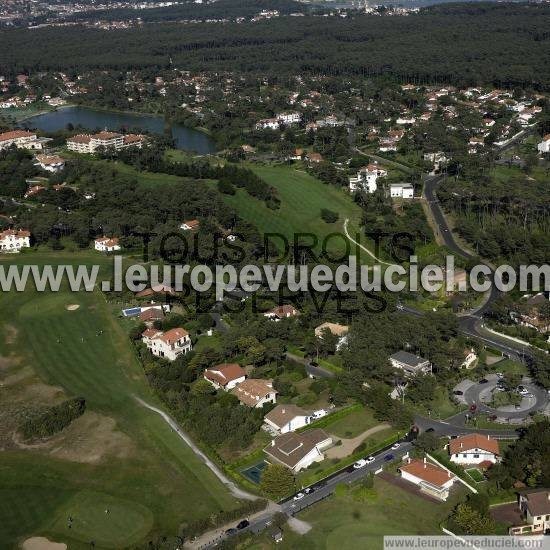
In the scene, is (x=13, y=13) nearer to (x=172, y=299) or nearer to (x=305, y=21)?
(x=305, y=21)

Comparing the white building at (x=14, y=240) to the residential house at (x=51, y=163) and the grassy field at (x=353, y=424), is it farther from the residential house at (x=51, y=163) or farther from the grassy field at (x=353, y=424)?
the grassy field at (x=353, y=424)

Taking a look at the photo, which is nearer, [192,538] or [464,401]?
[192,538]

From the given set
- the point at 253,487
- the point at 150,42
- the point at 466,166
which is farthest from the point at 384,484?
the point at 150,42

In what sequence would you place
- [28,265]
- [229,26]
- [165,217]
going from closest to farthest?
[28,265] < [165,217] < [229,26]

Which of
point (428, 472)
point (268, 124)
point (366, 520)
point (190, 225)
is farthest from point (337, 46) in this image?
point (366, 520)

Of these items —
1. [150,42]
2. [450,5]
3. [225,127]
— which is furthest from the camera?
[450,5]

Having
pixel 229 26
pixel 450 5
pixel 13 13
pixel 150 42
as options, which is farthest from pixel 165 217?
pixel 13 13

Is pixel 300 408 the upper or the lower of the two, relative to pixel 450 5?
lower
